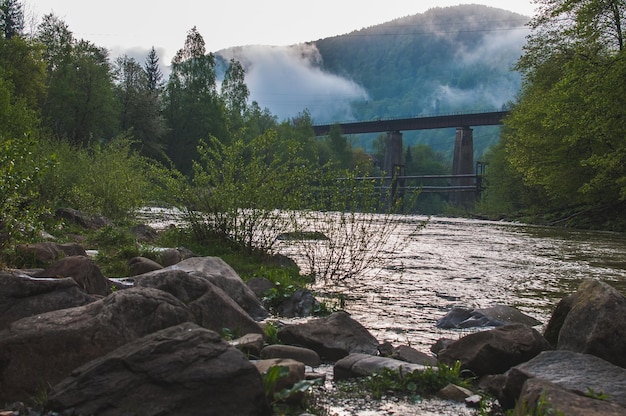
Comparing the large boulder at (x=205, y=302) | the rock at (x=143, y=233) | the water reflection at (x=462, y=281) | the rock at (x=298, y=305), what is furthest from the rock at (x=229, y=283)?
the rock at (x=143, y=233)

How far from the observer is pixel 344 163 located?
12075 cm

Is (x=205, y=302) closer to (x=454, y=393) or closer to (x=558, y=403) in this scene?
(x=454, y=393)

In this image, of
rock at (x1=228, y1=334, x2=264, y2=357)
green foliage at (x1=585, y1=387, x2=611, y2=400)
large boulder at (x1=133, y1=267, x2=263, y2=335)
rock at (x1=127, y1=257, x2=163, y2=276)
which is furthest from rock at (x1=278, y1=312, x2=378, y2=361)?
rock at (x1=127, y1=257, x2=163, y2=276)

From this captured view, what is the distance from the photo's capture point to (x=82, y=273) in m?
8.09

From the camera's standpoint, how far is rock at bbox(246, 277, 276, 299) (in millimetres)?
10584

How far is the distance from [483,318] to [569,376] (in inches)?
157

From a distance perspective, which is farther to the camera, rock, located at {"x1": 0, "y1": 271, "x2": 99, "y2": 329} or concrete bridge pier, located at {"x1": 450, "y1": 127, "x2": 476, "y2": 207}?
concrete bridge pier, located at {"x1": 450, "y1": 127, "x2": 476, "y2": 207}

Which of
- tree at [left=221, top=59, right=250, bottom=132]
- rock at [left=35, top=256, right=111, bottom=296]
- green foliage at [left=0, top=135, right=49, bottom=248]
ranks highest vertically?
tree at [left=221, top=59, right=250, bottom=132]

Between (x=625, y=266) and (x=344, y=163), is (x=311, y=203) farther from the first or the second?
(x=344, y=163)

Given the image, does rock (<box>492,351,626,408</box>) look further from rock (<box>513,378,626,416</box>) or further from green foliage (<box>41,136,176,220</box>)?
green foliage (<box>41,136,176,220</box>)

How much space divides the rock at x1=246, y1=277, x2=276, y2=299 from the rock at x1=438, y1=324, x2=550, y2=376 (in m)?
4.33

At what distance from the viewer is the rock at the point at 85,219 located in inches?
681

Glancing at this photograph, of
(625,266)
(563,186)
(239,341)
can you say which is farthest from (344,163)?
(239,341)

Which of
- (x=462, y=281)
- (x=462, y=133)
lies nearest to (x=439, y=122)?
(x=462, y=133)
